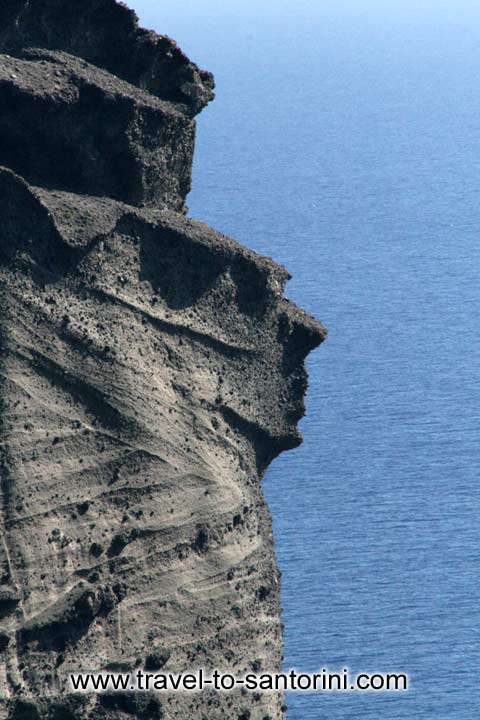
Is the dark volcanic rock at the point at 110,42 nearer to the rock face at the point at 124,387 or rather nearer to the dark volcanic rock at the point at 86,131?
the rock face at the point at 124,387

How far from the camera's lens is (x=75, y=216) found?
2131 cm

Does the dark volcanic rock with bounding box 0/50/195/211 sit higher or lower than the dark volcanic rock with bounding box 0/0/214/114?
lower

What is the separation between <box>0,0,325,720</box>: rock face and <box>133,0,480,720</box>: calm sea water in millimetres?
28215

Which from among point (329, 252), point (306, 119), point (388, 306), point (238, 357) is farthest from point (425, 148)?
point (238, 357)

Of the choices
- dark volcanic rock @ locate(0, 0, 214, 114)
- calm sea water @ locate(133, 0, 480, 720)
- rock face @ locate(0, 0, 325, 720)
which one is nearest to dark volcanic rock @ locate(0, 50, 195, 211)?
rock face @ locate(0, 0, 325, 720)

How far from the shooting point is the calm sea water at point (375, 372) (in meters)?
56.3

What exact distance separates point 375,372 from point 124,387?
2640 inches

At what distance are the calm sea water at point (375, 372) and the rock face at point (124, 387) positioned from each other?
1111 inches

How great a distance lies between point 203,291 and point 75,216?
6.14 feet

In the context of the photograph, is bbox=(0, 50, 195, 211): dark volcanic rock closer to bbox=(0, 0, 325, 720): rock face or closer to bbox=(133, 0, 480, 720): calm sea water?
bbox=(0, 0, 325, 720): rock face

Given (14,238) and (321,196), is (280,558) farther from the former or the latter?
(321,196)

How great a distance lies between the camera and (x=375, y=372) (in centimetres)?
8825

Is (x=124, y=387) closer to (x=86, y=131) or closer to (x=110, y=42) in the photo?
(x=86, y=131)

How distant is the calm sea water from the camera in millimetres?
56344
